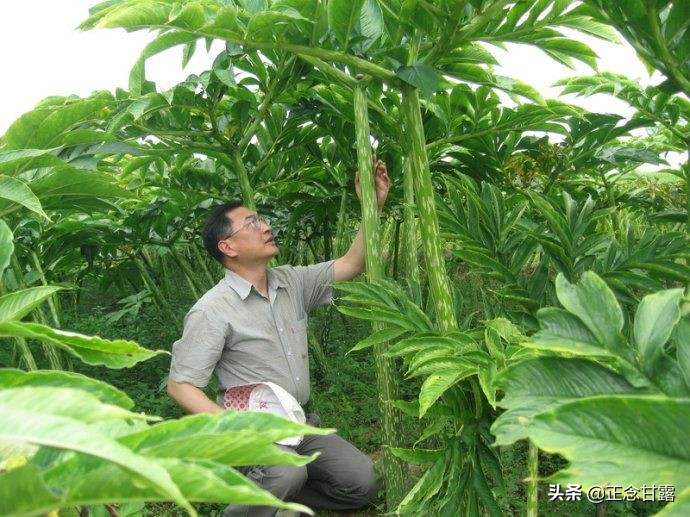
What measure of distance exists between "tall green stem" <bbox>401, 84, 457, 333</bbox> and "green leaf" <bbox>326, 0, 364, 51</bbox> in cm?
24

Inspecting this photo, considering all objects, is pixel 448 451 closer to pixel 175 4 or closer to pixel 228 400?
pixel 228 400

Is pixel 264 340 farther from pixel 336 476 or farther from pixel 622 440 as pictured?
pixel 622 440

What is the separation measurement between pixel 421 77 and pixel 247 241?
1.29 metres

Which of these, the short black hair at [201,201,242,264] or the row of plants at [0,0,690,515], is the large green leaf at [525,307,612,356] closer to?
the row of plants at [0,0,690,515]

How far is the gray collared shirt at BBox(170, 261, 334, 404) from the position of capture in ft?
8.45

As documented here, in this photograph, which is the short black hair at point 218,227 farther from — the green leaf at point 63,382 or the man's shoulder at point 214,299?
the green leaf at point 63,382

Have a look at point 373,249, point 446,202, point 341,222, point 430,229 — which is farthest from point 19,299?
point 341,222

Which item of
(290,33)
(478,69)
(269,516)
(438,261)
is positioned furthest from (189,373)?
(478,69)

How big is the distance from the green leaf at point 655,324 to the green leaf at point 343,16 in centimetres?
124

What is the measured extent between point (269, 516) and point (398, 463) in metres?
0.58

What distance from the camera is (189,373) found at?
8.34 ft

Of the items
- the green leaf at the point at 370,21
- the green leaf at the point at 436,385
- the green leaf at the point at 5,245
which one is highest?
the green leaf at the point at 370,21

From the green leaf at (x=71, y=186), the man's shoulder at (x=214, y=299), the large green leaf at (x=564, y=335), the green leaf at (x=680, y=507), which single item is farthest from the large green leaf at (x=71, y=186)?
the green leaf at (x=680, y=507)

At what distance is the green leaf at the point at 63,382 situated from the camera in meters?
0.80
